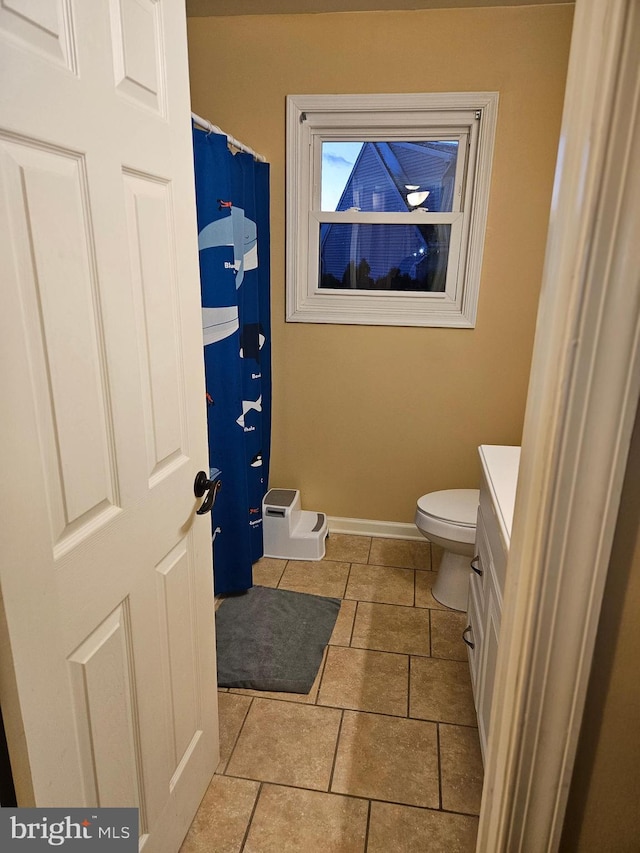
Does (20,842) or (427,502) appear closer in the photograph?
(20,842)

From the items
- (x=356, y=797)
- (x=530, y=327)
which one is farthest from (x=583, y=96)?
(x=530, y=327)

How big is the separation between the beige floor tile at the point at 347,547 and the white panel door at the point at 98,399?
1.61 metres

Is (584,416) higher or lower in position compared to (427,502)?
higher

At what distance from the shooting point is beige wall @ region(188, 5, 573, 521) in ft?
7.98

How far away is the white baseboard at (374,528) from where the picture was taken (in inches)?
122

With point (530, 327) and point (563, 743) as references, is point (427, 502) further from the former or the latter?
point (563, 743)

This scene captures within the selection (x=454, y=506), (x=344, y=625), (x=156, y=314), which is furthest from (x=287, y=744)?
(x=156, y=314)

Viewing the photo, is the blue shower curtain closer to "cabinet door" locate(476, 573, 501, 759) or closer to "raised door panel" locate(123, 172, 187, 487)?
"raised door panel" locate(123, 172, 187, 487)

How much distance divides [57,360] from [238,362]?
1.46 m

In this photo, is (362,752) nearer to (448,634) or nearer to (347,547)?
(448,634)

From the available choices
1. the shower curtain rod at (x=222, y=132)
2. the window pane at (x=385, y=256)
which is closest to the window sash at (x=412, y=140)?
the window pane at (x=385, y=256)

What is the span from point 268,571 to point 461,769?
1.33m

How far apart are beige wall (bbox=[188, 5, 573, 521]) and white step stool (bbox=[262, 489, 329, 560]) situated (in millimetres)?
250

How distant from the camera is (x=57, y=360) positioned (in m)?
0.84
